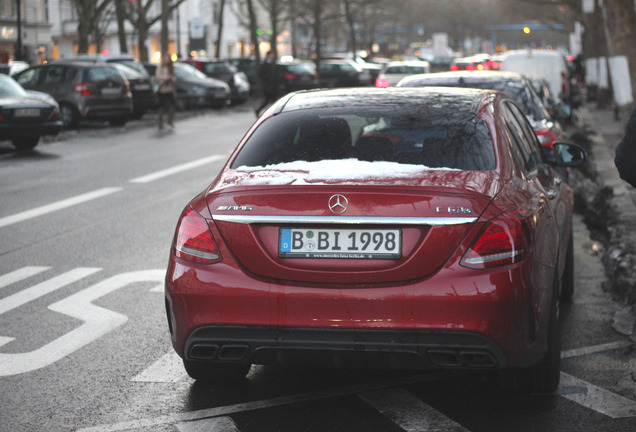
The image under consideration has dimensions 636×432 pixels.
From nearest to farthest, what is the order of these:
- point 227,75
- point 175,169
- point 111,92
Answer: point 175,169 < point 111,92 < point 227,75

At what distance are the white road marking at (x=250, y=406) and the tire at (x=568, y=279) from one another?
2199 millimetres

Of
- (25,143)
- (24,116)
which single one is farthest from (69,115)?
(24,116)

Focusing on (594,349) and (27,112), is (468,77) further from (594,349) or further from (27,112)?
(27,112)

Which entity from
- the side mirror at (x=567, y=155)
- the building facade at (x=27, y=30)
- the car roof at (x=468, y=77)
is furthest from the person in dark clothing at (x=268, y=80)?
the building facade at (x=27, y=30)

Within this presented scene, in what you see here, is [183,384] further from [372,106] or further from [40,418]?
[372,106]

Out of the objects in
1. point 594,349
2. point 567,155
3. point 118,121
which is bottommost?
point 118,121

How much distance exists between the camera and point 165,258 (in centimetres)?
906

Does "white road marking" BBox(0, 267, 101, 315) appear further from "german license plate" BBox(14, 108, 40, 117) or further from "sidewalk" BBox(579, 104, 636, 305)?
"german license plate" BBox(14, 108, 40, 117)

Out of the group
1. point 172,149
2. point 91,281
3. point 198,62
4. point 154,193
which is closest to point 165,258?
point 91,281

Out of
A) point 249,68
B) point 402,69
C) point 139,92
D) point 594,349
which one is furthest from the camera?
point 249,68

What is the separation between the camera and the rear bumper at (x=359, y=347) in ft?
14.5

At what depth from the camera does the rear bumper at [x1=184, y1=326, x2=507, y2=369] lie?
443 cm

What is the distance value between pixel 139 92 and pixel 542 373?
84.5 ft

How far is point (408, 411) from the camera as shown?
16.1 feet
